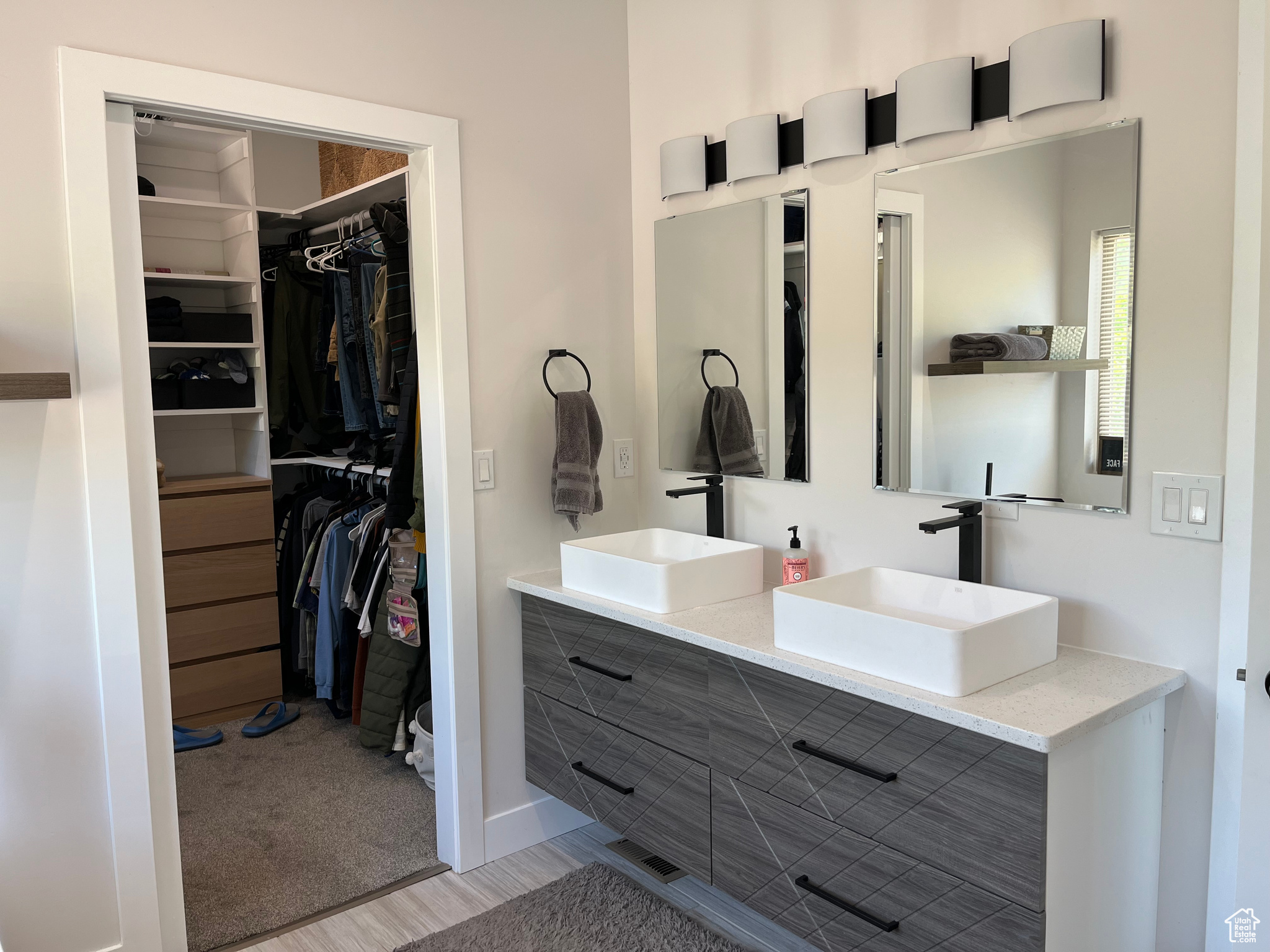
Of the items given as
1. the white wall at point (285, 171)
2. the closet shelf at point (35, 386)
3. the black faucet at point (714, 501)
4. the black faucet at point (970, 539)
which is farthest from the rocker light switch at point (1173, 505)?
the white wall at point (285, 171)

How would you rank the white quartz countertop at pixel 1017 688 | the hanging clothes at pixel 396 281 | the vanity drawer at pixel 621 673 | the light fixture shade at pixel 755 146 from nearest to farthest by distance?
the white quartz countertop at pixel 1017 688 → the vanity drawer at pixel 621 673 → the light fixture shade at pixel 755 146 → the hanging clothes at pixel 396 281

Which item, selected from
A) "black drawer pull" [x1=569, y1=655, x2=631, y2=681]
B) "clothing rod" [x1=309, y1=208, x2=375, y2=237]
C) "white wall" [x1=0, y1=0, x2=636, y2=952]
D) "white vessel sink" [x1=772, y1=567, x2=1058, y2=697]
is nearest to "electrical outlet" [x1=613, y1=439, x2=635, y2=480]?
"white wall" [x1=0, y1=0, x2=636, y2=952]

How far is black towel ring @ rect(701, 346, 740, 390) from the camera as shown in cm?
268

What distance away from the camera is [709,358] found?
2730 millimetres

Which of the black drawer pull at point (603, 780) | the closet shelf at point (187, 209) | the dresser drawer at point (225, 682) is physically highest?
the closet shelf at point (187, 209)

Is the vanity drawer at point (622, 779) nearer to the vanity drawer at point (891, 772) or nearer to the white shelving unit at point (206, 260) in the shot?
the vanity drawer at point (891, 772)

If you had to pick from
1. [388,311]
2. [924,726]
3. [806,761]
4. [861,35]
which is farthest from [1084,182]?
[388,311]

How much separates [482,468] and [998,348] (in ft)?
4.58

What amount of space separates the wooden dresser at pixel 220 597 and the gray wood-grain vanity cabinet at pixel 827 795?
1.80 metres

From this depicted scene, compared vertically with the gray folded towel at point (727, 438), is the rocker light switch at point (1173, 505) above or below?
below

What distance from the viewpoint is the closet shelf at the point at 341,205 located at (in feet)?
11.2

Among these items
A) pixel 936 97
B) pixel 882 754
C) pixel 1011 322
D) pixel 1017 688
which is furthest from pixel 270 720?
pixel 936 97

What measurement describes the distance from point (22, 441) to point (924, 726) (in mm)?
1905

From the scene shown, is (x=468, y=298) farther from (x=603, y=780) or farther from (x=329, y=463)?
(x=329, y=463)
